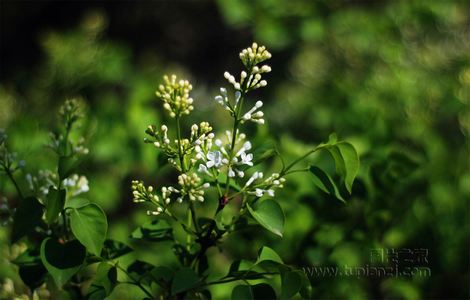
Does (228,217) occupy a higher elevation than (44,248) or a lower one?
lower

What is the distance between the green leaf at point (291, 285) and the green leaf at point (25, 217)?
0.51m

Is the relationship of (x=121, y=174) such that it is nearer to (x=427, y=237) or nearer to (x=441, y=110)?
(x=427, y=237)

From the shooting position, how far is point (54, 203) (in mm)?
1139

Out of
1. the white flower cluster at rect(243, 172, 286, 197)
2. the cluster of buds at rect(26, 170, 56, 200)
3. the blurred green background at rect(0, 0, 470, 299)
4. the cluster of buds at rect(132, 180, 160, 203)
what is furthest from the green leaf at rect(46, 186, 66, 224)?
the blurred green background at rect(0, 0, 470, 299)

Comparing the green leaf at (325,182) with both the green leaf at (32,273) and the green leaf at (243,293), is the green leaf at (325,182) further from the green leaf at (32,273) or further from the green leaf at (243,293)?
the green leaf at (32,273)

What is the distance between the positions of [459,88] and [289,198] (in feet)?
4.56

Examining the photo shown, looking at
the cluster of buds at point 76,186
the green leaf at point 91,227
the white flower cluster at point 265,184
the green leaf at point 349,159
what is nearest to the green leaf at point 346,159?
the green leaf at point 349,159

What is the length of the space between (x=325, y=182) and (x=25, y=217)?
0.61 meters

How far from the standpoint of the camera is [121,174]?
2.63m

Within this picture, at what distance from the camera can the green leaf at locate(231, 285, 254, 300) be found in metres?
1.17

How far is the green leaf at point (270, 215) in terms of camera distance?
1.16m

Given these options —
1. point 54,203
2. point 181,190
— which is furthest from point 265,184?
point 54,203

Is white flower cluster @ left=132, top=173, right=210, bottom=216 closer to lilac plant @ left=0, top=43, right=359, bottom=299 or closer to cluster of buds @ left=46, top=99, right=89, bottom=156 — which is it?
lilac plant @ left=0, top=43, right=359, bottom=299

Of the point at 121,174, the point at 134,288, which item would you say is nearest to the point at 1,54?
the point at 121,174
